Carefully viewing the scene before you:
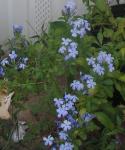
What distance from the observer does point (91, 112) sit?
182 cm

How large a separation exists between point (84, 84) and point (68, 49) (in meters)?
0.15

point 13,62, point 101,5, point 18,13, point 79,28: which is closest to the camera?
point 79,28

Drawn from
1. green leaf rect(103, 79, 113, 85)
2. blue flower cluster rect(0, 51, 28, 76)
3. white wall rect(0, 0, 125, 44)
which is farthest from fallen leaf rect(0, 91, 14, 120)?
white wall rect(0, 0, 125, 44)

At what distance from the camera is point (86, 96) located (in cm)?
181

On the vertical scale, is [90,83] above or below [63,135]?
above

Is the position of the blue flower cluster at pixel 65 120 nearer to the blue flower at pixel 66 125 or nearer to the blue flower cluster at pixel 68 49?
the blue flower at pixel 66 125

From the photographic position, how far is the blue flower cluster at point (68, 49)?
5.94 feet

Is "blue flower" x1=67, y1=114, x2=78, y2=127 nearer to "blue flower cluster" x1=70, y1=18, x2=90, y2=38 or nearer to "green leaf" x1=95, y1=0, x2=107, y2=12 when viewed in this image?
"blue flower cluster" x1=70, y1=18, x2=90, y2=38

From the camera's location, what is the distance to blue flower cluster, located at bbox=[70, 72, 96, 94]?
1.73 meters

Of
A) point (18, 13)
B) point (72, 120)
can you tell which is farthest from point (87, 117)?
point (18, 13)

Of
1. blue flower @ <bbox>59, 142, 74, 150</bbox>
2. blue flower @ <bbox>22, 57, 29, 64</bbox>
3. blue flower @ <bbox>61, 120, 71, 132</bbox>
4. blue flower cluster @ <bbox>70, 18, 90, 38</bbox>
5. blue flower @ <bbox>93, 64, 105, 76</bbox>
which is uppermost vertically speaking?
blue flower cluster @ <bbox>70, 18, 90, 38</bbox>

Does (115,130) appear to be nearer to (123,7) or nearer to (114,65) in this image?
(114,65)

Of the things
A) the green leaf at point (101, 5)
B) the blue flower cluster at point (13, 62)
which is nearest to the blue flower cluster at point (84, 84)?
the blue flower cluster at point (13, 62)

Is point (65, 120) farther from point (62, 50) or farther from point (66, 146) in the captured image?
point (62, 50)
